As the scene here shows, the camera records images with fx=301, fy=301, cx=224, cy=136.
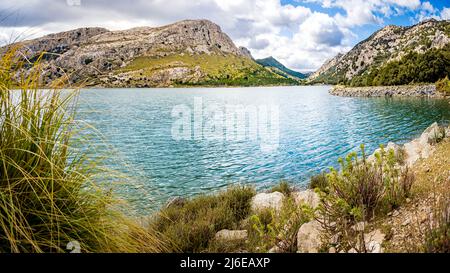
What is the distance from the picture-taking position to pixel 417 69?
150ft

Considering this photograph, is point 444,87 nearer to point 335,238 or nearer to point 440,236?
point 335,238

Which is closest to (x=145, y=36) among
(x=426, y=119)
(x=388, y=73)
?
(x=388, y=73)

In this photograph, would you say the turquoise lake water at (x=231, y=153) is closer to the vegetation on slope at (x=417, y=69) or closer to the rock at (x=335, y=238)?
the rock at (x=335, y=238)

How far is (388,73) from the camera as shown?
5053cm

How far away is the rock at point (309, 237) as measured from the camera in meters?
3.36

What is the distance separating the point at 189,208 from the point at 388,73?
53794 millimetres

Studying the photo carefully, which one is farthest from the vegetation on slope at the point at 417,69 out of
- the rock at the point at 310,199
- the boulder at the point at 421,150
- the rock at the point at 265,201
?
the rock at the point at 265,201

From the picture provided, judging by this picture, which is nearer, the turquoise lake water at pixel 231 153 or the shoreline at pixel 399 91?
the turquoise lake water at pixel 231 153

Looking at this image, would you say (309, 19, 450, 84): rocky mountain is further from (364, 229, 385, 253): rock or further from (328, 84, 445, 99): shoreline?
(364, 229, 385, 253): rock

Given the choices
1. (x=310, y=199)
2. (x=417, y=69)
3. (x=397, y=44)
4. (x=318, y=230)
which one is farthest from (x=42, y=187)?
(x=397, y=44)

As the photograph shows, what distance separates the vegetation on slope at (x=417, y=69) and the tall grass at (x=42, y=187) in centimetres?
5099

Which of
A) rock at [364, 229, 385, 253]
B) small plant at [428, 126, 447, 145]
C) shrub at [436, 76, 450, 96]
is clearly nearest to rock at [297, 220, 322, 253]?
rock at [364, 229, 385, 253]

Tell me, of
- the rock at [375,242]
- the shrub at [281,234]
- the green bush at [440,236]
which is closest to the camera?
the green bush at [440,236]
